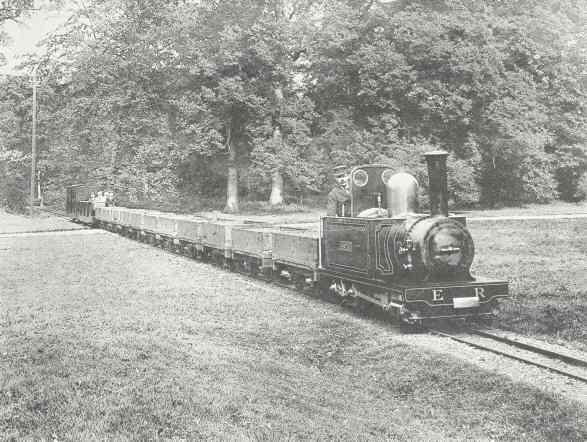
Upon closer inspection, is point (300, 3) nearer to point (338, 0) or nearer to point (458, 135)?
point (338, 0)

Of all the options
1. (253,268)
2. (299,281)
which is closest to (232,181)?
(253,268)

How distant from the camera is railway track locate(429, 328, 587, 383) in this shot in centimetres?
693

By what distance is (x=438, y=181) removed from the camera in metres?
8.66

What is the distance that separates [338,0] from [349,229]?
27.6 meters

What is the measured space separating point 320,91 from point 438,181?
28.0m

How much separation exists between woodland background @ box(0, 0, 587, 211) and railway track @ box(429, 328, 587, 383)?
22.5 m

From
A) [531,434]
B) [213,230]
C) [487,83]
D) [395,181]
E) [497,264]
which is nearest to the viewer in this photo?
[531,434]

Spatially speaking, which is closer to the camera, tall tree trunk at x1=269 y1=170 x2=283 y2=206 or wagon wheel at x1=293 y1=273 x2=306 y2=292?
wagon wheel at x1=293 y1=273 x2=306 y2=292

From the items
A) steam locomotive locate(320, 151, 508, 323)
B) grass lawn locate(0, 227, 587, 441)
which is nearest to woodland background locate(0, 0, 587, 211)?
steam locomotive locate(320, 151, 508, 323)

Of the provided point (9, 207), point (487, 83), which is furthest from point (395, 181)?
point (9, 207)

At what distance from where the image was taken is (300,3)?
1442 inches

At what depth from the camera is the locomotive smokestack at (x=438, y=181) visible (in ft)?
28.3

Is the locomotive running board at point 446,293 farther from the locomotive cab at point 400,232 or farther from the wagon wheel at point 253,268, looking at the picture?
the wagon wheel at point 253,268

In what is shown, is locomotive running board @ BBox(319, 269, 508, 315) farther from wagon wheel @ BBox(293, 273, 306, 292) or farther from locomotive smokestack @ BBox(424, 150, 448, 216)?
wagon wheel @ BBox(293, 273, 306, 292)
